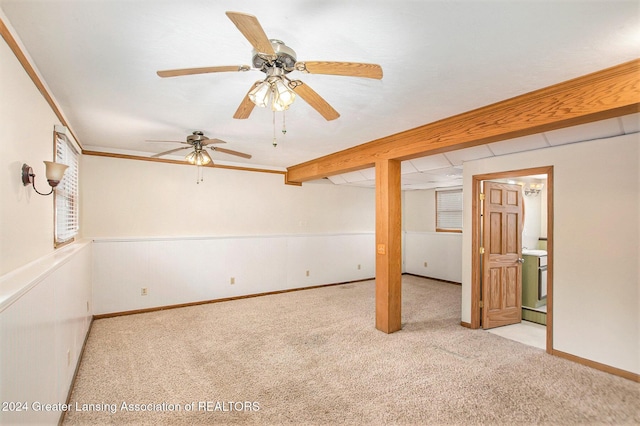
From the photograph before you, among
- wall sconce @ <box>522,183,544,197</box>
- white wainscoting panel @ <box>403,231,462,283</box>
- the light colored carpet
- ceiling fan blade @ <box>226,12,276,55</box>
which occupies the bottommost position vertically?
the light colored carpet

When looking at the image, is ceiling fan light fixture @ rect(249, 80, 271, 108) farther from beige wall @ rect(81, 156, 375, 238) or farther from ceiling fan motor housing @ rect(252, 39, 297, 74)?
beige wall @ rect(81, 156, 375, 238)

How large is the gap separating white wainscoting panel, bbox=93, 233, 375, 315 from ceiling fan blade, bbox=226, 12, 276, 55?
166 inches

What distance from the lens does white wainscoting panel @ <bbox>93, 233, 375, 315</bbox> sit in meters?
4.42

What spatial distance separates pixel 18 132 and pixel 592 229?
4616 mm

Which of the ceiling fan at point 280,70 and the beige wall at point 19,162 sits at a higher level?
the ceiling fan at point 280,70

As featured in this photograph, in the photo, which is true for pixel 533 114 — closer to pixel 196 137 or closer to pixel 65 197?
pixel 196 137

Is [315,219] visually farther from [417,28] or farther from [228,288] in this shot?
[417,28]

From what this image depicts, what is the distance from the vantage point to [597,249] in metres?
2.89

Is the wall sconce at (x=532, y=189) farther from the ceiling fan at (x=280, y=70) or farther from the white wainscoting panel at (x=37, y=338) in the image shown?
the white wainscoting panel at (x=37, y=338)

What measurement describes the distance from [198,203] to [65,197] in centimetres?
214

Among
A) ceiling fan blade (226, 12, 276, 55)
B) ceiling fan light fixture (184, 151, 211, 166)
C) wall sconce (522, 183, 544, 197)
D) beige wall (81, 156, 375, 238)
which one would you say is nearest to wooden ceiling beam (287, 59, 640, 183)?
ceiling fan blade (226, 12, 276, 55)

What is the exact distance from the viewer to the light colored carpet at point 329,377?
2.21 meters

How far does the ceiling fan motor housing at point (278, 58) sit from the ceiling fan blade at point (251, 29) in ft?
0.77

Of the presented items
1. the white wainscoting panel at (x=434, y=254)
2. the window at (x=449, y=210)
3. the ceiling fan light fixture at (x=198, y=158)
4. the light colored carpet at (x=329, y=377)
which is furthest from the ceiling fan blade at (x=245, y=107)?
the window at (x=449, y=210)
